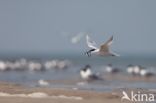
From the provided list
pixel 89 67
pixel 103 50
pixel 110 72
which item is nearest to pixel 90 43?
pixel 103 50

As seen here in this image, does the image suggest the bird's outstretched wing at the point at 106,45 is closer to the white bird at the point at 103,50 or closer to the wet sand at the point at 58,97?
the white bird at the point at 103,50

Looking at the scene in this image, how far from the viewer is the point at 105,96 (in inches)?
1196

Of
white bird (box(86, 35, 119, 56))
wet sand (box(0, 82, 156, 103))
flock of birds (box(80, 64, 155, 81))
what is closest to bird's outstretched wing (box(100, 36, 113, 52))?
white bird (box(86, 35, 119, 56))

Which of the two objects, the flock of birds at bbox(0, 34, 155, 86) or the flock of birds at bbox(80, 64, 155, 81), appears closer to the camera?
the flock of birds at bbox(0, 34, 155, 86)

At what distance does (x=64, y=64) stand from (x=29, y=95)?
1701 inches

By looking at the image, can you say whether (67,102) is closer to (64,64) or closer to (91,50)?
(91,50)

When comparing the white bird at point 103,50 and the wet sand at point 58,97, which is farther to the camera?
the white bird at point 103,50

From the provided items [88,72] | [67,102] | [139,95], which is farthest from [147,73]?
[67,102]
